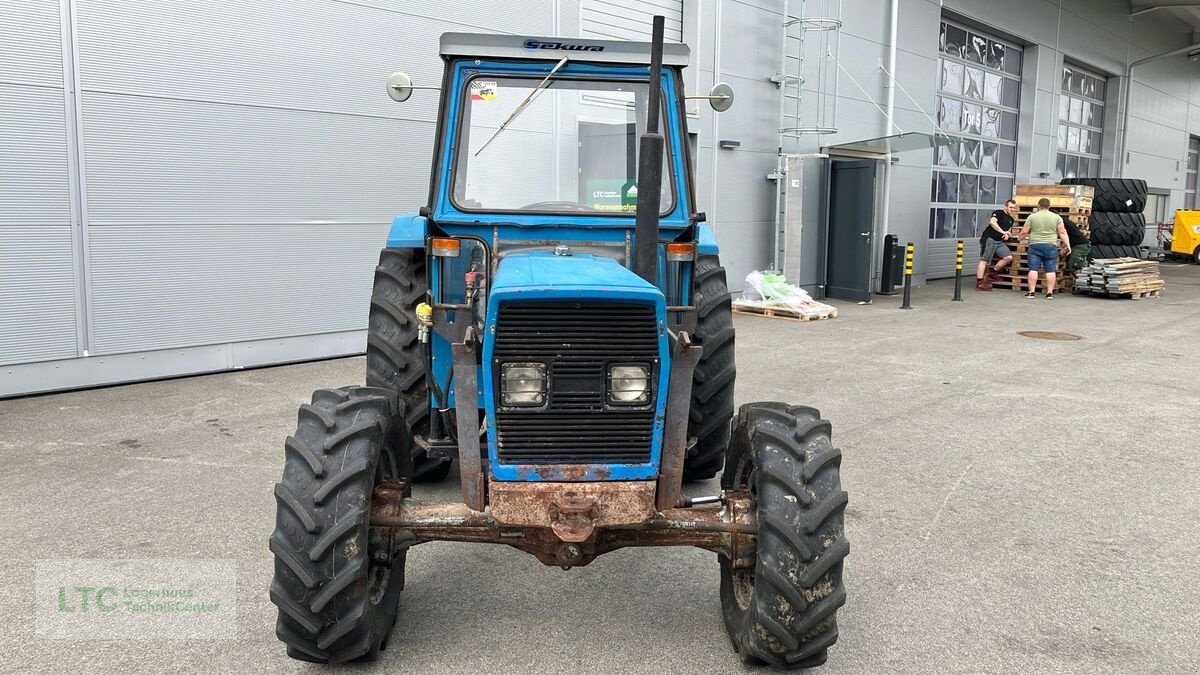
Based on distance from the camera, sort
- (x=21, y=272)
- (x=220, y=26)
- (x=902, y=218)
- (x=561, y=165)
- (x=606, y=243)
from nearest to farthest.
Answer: (x=606, y=243)
(x=561, y=165)
(x=21, y=272)
(x=220, y=26)
(x=902, y=218)

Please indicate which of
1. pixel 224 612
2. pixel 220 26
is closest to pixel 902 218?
pixel 220 26

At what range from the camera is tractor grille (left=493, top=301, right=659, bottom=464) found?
3.12 metres

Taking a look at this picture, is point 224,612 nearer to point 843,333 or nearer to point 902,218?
point 843,333

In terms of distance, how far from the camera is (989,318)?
13703mm

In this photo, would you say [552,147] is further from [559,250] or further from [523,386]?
[523,386]

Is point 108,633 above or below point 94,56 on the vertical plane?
below

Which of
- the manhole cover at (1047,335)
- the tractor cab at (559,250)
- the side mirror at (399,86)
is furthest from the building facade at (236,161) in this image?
the side mirror at (399,86)

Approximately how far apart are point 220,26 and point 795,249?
356 inches

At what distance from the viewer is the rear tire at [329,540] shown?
313 centimetres

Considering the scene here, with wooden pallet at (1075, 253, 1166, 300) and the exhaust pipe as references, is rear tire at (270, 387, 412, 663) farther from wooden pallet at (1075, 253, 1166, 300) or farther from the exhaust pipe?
wooden pallet at (1075, 253, 1166, 300)

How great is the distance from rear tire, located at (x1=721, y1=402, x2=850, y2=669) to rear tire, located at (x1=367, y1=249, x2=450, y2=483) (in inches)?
85.3

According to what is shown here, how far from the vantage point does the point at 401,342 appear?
5.00 meters

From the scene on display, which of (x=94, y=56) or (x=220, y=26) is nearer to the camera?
(x=94, y=56)

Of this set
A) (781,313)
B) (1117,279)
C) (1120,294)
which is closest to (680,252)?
(781,313)
